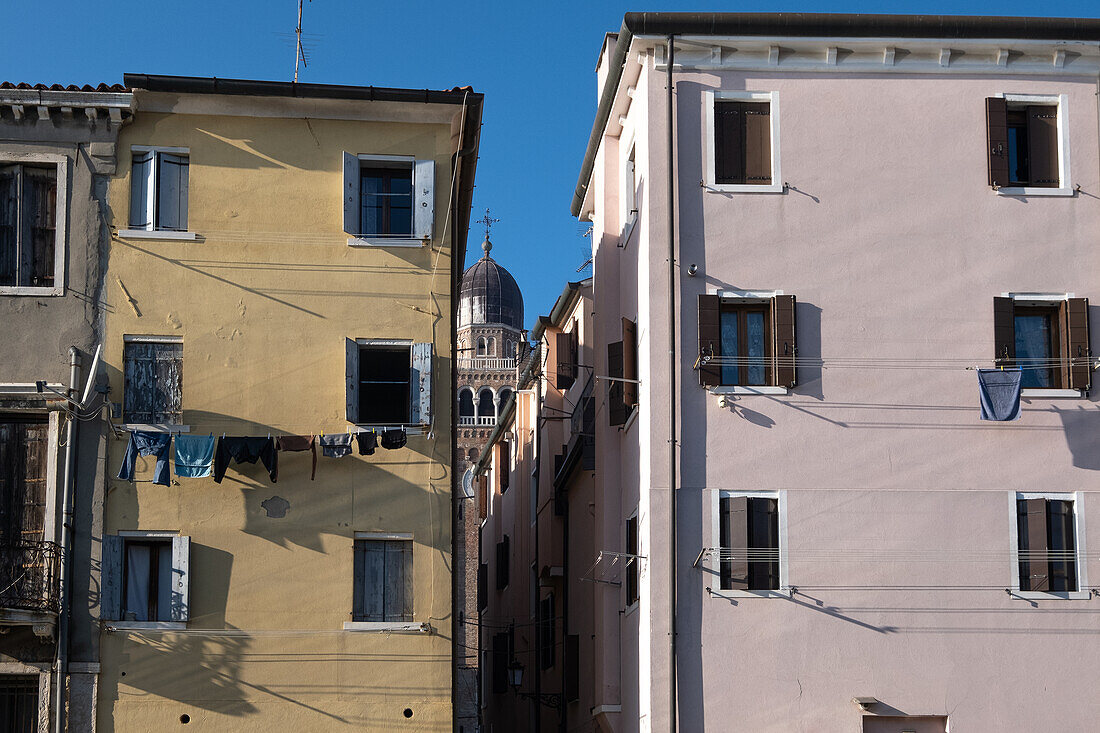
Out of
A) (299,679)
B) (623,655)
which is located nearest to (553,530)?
(623,655)

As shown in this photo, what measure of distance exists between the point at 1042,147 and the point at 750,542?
29.3ft

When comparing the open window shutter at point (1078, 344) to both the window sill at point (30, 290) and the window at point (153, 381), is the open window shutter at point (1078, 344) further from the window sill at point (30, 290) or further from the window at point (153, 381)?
the window sill at point (30, 290)

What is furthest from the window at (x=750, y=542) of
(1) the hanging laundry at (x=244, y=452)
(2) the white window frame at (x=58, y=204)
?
(2) the white window frame at (x=58, y=204)

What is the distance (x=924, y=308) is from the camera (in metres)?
27.8

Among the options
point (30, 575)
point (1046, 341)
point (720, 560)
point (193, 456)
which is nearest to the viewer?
point (720, 560)

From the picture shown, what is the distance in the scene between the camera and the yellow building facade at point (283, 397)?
27141 millimetres

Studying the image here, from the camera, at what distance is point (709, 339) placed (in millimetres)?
27234

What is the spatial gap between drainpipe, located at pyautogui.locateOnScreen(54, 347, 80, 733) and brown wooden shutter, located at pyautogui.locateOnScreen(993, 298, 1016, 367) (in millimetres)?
15933

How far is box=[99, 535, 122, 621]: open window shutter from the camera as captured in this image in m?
27.1

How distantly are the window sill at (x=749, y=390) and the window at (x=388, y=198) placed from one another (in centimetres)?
602

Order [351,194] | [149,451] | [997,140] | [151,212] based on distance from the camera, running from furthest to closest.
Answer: [351,194]
[151,212]
[997,140]
[149,451]

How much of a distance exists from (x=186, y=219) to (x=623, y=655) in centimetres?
1134

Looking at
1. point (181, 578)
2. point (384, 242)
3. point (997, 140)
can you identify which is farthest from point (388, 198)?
point (997, 140)

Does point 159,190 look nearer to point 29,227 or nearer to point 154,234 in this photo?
point 154,234
